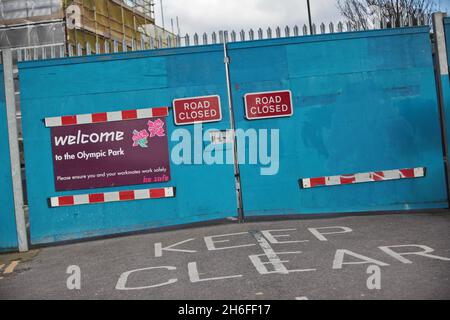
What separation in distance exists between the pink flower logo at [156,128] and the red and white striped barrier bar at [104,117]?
0.12 metres

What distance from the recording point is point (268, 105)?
898 cm

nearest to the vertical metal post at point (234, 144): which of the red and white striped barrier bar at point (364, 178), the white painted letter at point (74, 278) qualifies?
the red and white striped barrier bar at point (364, 178)

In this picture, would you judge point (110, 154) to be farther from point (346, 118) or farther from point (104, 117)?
point (346, 118)

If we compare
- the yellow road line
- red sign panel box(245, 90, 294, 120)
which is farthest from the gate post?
the yellow road line

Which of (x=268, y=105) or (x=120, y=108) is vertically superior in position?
(x=120, y=108)

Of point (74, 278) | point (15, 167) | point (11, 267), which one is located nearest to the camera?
point (74, 278)

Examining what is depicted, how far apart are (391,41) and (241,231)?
13.6 feet

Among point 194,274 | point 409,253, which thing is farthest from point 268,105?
point 194,274

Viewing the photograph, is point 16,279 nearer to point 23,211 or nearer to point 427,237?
point 23,211

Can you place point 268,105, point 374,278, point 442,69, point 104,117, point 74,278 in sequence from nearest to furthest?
point 374,278 < point 74,278 < point 104,117 < point 268,105 < point 442,69

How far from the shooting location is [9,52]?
8.74 metres

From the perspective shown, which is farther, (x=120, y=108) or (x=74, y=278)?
(x=120, y=108)

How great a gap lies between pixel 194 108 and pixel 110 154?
1599mm

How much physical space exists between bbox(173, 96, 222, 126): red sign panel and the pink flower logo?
269 mm
